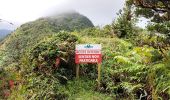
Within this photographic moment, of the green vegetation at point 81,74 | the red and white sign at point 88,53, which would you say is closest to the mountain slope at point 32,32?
the green vegetation at point 81,74

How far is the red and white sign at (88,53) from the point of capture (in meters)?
13.0

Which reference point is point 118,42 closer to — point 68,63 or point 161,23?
point 68,63

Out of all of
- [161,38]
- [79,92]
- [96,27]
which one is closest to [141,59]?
[161,38]

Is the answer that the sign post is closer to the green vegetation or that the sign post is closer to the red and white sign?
the red and white sign

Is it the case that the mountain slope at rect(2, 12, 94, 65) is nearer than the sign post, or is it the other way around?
the sign post

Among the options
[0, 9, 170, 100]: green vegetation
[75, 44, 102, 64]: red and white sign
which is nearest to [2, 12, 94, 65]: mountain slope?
[0, 9, 170, 100]: green vegetation

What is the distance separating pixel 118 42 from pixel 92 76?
4430mm

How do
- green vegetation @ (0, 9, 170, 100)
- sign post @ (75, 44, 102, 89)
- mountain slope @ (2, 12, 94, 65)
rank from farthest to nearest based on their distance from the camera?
1. mountain slope @ (2, 12, 94, 65)
2. sign post @ (75, 44, 102, 89)
3. green vegetation @ (0, 9, 170, 100)

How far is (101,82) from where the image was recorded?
12664 mm

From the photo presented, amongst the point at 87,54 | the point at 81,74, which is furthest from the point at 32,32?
the point at 87,54

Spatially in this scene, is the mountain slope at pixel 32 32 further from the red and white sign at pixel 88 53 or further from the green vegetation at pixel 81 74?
the red and white sign at pixel 88 53

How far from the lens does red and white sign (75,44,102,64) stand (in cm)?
1298

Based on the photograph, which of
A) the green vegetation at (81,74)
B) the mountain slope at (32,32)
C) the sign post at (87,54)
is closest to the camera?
the green vegetation at (81,74)

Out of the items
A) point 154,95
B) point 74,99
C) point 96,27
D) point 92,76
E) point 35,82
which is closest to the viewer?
point 154,95
